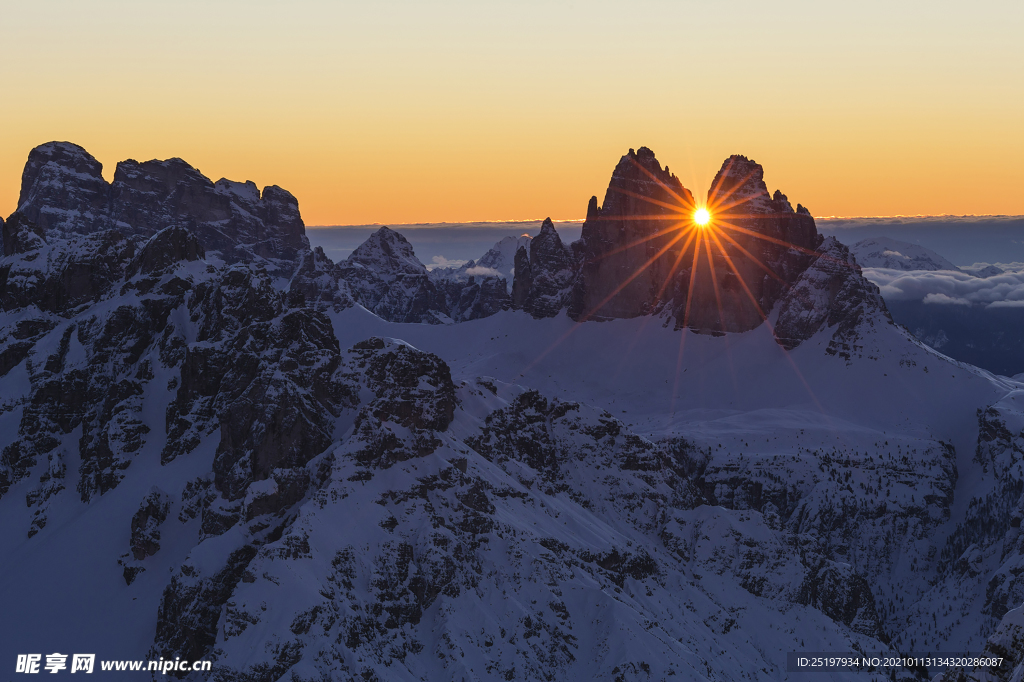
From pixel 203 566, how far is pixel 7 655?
149 feet

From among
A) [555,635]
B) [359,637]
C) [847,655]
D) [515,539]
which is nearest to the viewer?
[359,637]

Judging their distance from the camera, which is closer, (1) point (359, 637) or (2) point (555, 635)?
(1) point (359, 637)

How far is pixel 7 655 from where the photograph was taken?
17925cm

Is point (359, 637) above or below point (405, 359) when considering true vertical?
below

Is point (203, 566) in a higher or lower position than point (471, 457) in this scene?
lower

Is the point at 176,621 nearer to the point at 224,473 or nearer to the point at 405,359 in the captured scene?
the point at 224,473

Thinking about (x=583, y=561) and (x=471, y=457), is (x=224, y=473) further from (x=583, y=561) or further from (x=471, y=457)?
(x=583, y=561)

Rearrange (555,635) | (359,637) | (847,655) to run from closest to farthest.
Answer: (359,637) < (555,635) < (847,655)

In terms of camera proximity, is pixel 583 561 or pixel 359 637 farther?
pixel 583 561

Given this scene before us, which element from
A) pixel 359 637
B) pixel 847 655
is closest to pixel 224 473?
pixel 359 637

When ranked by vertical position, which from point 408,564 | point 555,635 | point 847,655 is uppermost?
point 408,564

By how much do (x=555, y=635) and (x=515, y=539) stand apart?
60.7 feet

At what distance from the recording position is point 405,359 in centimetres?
19175

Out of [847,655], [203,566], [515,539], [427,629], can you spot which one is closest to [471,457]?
[515,539]
